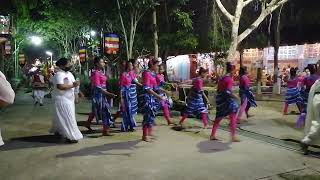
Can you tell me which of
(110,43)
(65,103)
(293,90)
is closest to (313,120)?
(65,103)

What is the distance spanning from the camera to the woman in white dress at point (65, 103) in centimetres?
795

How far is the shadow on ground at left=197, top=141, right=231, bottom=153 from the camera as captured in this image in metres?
7.45

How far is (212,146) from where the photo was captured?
7828mm

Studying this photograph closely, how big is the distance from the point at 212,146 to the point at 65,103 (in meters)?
3.15

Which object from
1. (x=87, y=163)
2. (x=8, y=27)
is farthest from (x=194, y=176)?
(x=8, y=27)

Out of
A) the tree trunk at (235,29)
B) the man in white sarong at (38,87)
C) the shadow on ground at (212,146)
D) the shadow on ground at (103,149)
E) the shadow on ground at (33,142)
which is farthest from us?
the man in white sarong at (38,87)

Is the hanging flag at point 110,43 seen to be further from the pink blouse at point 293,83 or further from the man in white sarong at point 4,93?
the man in white sarong at point 4,93

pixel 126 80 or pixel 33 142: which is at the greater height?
pixel 126 80

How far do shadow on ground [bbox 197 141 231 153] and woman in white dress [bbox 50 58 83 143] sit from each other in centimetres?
261

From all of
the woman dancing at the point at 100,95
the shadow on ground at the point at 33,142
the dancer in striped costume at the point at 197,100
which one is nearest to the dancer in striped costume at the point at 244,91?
the dancer in striped costume at the point at 197,100

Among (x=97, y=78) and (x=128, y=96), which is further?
(x=128, y=96)

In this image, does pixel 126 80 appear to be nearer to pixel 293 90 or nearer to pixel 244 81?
pixel 244 81

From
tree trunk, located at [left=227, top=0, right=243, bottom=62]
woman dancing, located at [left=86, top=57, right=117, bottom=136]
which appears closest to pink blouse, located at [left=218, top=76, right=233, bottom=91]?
woman dancing, located at [left=86, top=57, right=117, bottom=136]

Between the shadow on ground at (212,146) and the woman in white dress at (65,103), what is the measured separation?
261 cm
